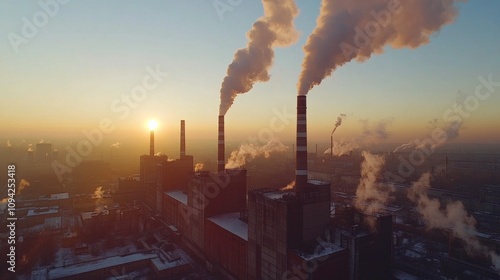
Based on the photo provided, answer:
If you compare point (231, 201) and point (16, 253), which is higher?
point (231, 201)

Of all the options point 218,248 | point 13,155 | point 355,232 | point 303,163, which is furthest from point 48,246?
point 13,155

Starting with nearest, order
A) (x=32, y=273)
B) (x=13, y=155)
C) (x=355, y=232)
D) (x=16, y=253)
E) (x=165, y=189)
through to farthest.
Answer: (x=355, y=232) → (x=32, y=273) → (x=16, y=253) → (x=165, y=189) → (x=13, y=155)

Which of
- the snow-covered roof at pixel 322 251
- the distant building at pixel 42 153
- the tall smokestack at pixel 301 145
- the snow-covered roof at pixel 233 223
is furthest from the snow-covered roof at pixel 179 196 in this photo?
the distant building at pixel 42 153

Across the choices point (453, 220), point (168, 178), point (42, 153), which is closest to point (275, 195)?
point (168, 178)

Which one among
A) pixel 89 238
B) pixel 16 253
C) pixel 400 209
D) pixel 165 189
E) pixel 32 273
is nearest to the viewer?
pixel 32 273

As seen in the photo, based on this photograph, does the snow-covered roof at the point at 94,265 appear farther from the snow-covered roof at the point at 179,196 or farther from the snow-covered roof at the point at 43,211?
the snow-covered roof at the point at 43,211

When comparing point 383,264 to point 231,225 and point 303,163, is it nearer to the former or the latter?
point 303,163
